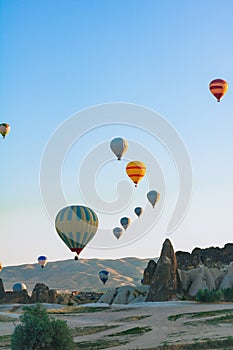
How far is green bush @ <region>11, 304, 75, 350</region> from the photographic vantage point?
1115 inches

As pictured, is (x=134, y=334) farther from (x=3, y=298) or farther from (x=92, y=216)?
(x=3, y=298)

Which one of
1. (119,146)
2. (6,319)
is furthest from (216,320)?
(119,146)

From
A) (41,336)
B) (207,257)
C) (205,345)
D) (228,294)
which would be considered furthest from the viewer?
(207,257)

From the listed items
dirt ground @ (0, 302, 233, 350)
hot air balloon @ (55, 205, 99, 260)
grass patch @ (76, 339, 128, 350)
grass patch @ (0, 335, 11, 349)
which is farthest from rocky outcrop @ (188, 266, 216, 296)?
grass patch @ (76, 339, 128, 350)

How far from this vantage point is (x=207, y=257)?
8469 centimetres

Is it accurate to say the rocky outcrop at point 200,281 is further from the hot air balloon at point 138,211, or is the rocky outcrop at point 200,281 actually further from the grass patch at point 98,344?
the grass patch at point 98,344

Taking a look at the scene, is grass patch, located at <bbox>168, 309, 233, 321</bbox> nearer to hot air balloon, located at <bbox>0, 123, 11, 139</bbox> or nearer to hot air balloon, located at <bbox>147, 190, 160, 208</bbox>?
hot air balloon, located at <bbox>147, 190, 160, 208</bbox>

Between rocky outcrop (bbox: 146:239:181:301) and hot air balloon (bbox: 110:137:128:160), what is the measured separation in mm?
11060

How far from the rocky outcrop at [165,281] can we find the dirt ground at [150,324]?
3225 millimetres

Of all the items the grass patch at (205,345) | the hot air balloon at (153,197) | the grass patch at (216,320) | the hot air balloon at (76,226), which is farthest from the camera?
the hot air balloon at (153,197)

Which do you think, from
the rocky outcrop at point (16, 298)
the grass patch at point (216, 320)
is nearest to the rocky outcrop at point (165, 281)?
the grass patch at point (216, 320)

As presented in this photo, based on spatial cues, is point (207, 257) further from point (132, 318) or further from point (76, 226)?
point (132, 318)

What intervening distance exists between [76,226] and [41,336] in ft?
68.9

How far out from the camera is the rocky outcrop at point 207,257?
8275 centimetres
